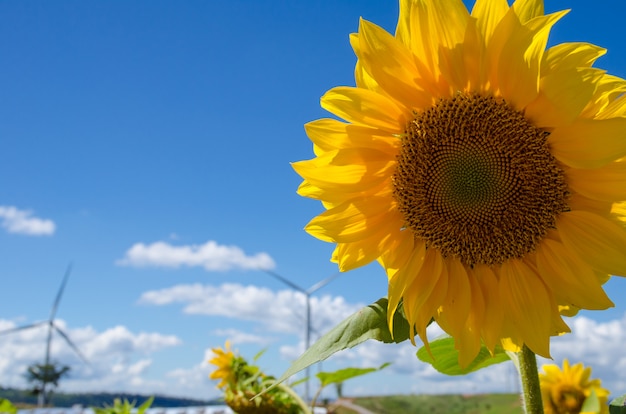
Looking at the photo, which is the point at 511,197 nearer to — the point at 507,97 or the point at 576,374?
the point at 507,97

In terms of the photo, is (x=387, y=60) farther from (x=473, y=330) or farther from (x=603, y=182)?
(x=473, y=330)

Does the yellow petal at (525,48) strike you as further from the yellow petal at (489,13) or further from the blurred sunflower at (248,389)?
the blurred sunflower at (248,389)

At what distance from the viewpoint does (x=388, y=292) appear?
1950mm

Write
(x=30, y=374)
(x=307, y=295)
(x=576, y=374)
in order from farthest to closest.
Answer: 1. (x=30, y=374)
2. (x=307, y=295)
3. (x=576, y=374)

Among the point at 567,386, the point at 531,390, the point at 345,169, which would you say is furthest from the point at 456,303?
the point at 567,386

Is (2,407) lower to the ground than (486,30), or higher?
lower

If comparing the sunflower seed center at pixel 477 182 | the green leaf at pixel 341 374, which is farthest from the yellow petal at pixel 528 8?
the green leaf at pixel 341 374

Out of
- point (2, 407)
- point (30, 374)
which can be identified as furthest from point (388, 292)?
point (30, 374)

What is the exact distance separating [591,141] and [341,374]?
1602 mm

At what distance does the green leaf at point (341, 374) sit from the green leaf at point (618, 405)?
0.88m

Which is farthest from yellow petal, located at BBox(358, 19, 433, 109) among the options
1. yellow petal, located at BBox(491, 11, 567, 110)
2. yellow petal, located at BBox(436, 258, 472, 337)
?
yellow petal, located at BBox(436, 258, 472, 337)

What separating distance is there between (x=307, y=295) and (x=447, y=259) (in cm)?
2171

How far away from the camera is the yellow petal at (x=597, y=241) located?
193 centimetres

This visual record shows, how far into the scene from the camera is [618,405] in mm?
2016
